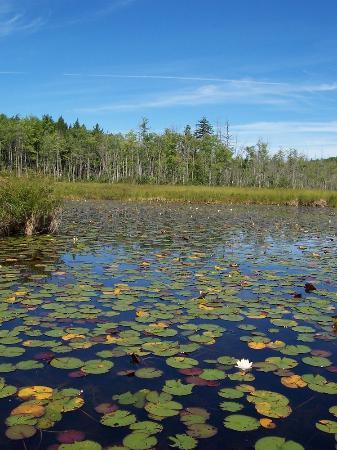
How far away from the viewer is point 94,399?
323cm

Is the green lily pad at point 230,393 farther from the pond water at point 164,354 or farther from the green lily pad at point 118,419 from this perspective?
the green lily pad at point 118,419

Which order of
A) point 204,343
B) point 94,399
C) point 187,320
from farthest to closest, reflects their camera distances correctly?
point 187,320 → point 204,343 → point 94,399

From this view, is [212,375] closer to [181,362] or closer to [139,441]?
[181,362]

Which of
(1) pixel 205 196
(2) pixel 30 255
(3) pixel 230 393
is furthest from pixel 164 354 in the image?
(1) pixel 205 196

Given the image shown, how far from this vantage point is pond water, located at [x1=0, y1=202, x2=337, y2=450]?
2.86 metres

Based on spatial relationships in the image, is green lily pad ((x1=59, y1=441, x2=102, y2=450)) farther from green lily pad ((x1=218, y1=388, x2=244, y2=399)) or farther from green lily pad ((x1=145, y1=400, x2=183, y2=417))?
green lily pad ((x1=218, y1=388, x2=244, y2=399))

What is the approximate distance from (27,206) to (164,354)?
8.64 meters

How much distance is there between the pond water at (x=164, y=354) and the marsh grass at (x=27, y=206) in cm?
309

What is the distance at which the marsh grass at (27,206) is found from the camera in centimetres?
1145

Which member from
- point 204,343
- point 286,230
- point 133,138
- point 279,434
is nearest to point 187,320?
point 204,343

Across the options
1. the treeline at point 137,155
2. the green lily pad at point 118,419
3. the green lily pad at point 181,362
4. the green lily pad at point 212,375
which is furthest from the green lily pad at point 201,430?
the treeline at point 137,155

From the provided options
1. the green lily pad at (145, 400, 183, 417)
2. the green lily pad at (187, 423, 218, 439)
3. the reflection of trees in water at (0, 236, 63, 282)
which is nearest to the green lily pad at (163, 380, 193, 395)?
the green lily pad at (145, 400, 183, 417)

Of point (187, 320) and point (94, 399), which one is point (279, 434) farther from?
point (187, 320)

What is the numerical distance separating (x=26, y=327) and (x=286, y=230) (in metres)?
12.7
